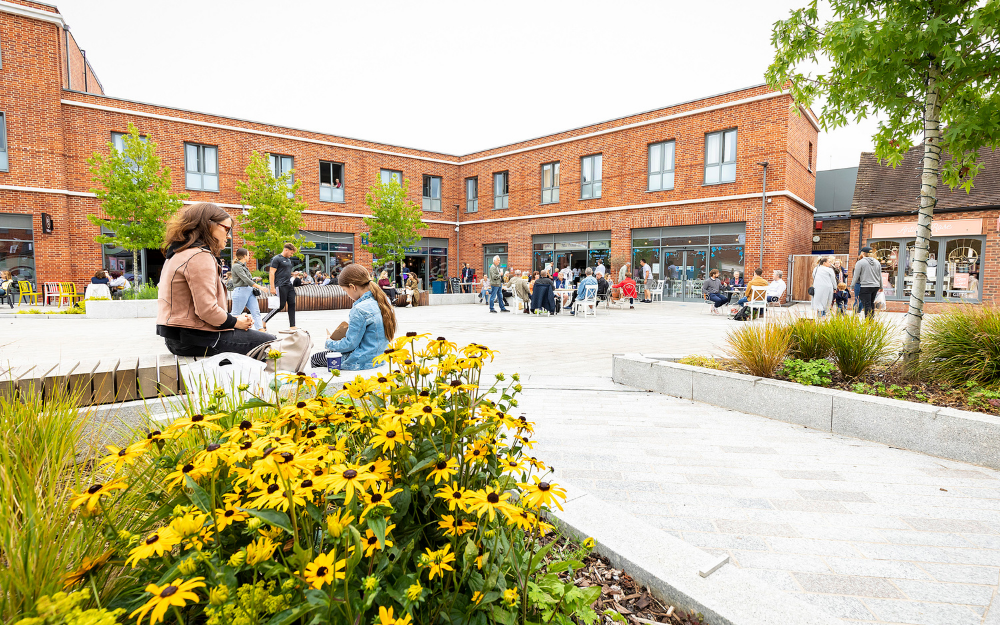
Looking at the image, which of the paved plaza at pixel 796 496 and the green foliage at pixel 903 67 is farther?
the green foliage at pixel 903 67

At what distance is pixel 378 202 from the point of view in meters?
24.1

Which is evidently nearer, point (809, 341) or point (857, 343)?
point (857, 343)

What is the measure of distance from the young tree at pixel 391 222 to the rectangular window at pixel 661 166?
1114 cm

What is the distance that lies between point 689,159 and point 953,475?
20399 mm

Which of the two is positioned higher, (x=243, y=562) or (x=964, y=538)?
(x=243, y=562)

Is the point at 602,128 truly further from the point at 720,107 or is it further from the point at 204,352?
the point at 204,352

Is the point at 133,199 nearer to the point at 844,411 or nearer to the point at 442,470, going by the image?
the point at 442,470

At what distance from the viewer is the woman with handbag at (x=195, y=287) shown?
324 cm

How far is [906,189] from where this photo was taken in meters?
20.3

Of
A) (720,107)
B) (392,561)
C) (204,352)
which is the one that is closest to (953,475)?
(392,561)

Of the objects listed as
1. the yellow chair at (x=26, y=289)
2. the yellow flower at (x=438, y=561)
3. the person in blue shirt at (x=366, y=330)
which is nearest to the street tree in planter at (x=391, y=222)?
the yellow chair at (x=26, y=289)

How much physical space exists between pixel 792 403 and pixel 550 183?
77.1ft

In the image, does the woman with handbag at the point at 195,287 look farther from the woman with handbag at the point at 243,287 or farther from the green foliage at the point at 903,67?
the green foliage at the point at 903,67

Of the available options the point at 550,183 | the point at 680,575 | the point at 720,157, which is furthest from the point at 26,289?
the point at 720,157
